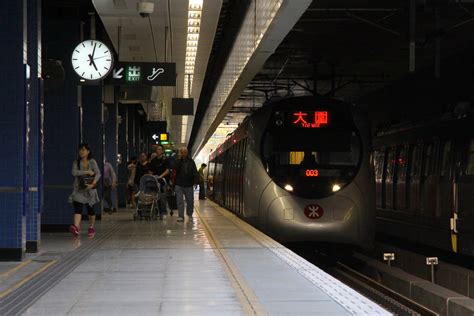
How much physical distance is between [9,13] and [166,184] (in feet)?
32.8

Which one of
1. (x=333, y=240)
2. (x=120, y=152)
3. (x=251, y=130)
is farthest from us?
(x=120, y=152)

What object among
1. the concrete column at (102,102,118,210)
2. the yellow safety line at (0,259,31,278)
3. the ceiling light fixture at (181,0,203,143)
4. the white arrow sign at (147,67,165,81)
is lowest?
the yellow safety line at (0,259,31,278)

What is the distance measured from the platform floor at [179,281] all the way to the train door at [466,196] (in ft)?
11.4

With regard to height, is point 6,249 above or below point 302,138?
below

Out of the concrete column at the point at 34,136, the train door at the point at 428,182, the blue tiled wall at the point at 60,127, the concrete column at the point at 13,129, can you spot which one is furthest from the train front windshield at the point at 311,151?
the concrete column at the point at 13,129

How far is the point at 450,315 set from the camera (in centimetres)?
970

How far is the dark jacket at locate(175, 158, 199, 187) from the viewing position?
1630 centimetres

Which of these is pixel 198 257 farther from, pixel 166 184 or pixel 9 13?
pixel 166 184

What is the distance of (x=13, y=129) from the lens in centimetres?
944

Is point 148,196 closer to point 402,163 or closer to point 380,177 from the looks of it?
point 402,163

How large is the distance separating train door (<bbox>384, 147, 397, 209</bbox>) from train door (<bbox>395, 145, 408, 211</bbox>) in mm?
428

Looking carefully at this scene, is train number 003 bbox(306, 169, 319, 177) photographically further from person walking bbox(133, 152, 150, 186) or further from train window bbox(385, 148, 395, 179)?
person walking bbox(133, 152, 150, 186)

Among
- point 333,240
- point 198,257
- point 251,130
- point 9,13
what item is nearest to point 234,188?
point 251,130

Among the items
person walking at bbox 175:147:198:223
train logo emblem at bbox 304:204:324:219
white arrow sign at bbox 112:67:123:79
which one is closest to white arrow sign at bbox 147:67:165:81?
white arrow sign at bbox 112:67:123:79
